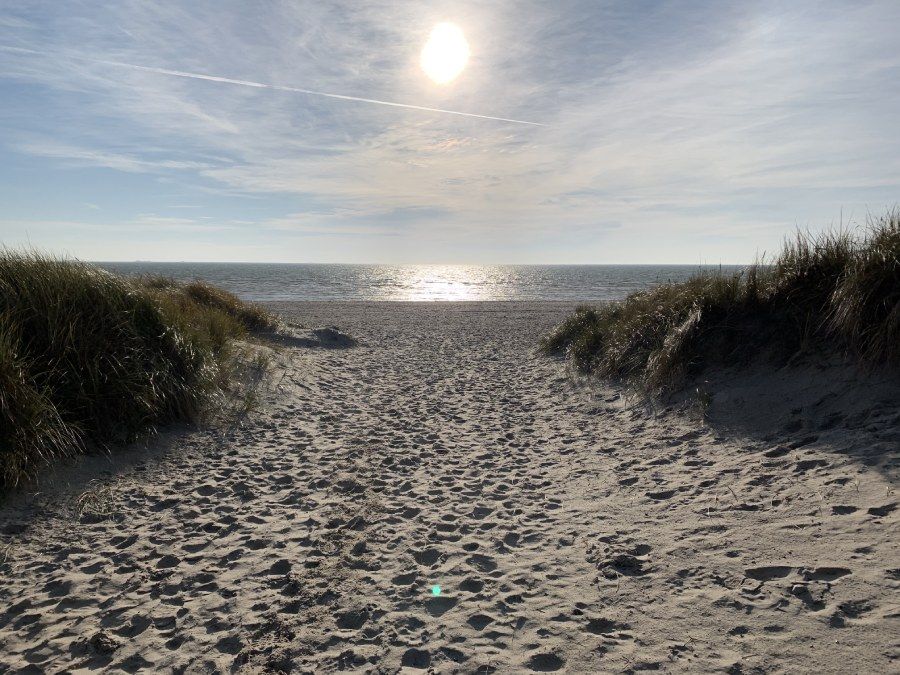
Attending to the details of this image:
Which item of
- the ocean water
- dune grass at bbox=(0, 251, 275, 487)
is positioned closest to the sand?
dune grass at bbox=(0, 251, 275, 487)

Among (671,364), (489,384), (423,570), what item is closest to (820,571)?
(423,570)

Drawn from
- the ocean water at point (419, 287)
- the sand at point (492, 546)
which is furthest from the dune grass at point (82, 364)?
the ocean water at point (419, 287)

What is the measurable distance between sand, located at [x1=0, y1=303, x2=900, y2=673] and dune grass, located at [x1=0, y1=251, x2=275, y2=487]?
45cm

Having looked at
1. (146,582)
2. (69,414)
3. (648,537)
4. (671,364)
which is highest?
(671,364)

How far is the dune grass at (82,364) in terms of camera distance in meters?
5.38

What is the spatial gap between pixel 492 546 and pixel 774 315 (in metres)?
5.87

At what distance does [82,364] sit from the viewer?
6.52m

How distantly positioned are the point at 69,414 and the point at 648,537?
6.63 meters

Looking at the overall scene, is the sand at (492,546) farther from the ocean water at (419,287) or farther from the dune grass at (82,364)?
the ocean water at (419,287)

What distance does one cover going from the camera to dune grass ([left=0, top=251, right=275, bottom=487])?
5.38 meters

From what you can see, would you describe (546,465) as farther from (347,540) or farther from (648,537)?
(347,540)

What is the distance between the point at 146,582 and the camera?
4227mm

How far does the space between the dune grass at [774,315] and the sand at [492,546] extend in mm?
479

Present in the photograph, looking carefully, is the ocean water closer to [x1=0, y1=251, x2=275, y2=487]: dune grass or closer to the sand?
[x1=0, y1=251, x2=275, y2=487]: dune grass
